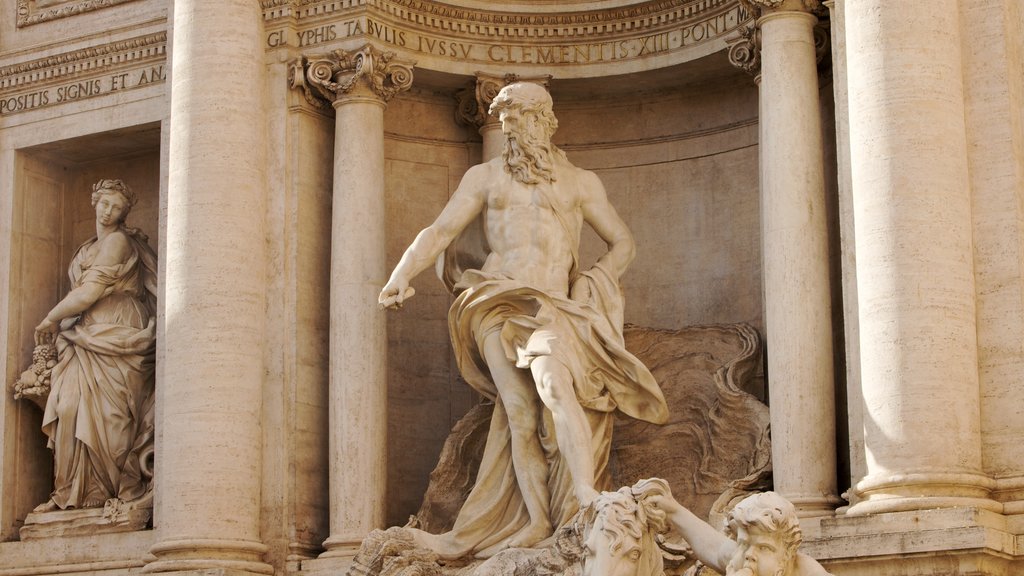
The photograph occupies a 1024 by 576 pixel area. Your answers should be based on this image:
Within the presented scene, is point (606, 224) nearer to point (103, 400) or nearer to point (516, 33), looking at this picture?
point (516, 33)

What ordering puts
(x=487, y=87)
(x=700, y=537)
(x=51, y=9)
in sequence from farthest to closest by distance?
(x=51, y=9), (x=487, y=87), (x=700, y=537)

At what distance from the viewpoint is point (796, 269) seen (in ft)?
45.5

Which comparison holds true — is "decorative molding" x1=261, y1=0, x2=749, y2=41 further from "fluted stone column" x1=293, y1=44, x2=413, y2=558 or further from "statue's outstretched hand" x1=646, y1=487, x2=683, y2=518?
"statue's outstretched hand" x1=646, y1=487, x2=683, y2=518

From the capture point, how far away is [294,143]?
15.8m

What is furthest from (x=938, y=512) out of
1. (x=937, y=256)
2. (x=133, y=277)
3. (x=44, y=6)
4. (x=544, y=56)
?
(x=44, y=6)

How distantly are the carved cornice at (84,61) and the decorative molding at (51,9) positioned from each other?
0.40 metres

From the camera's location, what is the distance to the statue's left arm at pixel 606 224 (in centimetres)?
1477

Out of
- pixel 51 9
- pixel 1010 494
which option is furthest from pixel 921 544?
pixel 51 9

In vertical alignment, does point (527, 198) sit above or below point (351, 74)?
below

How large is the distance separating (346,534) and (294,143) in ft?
9.88

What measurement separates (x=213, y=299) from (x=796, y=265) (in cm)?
425

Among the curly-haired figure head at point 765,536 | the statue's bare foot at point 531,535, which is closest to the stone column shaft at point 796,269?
the statue's bare foot at point 531,535

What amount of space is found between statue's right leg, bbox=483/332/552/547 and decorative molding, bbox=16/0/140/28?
489 cm

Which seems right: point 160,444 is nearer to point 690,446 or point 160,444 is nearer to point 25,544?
point 25,544
